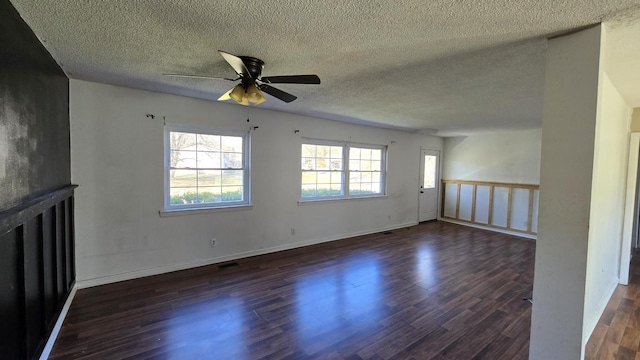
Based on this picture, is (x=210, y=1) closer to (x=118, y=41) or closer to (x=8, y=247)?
(x=118, y=41)

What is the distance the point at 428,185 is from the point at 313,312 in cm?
542

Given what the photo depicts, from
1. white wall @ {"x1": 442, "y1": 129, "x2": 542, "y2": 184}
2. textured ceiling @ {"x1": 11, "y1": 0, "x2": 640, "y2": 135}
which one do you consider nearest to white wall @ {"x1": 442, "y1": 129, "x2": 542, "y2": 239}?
white wall @ {"x1": 442, "y1": 129, "x2": 542, "y2": 184}

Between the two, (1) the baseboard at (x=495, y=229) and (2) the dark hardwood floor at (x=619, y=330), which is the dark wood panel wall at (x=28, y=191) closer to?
(2) the dark hardwood floor at (x=619, y=330)

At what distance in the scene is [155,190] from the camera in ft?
11.3

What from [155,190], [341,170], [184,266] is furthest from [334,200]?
[155,190]

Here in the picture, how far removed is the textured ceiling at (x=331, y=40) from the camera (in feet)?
4.88

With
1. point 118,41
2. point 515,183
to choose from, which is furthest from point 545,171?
point 515,183

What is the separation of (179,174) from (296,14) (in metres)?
2.86

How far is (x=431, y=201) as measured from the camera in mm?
7180

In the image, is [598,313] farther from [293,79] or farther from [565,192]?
[293,79]

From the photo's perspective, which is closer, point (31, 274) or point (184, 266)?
point (31, 274)

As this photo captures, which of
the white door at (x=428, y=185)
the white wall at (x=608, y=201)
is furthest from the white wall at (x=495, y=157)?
the white wall at (x=608, y=201)

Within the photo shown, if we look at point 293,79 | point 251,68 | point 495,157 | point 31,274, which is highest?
point 251,68

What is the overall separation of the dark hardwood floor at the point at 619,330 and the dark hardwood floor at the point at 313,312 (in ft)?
1.57
